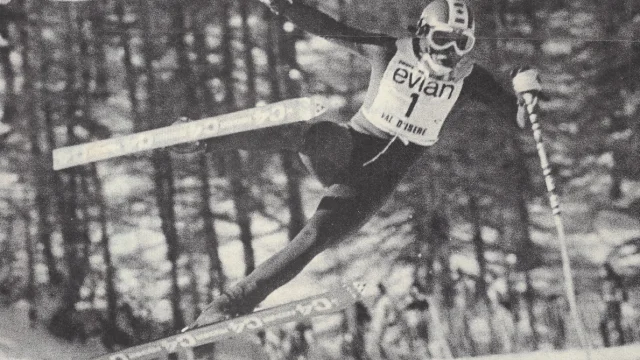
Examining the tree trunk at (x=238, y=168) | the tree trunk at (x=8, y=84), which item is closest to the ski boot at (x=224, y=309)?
the tree trunk at (x=238, y=168)

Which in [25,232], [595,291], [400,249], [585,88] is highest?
[585,88]

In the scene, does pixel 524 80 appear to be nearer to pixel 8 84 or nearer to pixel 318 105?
pixel 318 105

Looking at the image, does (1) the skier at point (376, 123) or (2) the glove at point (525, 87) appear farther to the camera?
(2) the glove at point (525, 87)

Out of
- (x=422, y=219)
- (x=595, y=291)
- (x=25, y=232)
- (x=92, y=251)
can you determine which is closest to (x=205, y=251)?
(x=92, y=251)

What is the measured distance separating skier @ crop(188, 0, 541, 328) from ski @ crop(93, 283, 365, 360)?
0.49 ft

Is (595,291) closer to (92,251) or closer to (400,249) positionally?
(400,249)

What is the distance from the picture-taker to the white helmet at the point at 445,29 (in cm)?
288

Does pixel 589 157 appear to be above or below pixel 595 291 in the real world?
above

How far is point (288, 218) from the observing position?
9.16 ft

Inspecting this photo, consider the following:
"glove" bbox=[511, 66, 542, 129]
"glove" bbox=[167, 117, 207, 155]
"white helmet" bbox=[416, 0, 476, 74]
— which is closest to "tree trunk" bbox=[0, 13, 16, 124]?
"glove" bbox=[167, 117, 207, 155]

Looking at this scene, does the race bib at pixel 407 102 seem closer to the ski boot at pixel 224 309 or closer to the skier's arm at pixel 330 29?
the skier's arm at pixel 330 29

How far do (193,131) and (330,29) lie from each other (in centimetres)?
65

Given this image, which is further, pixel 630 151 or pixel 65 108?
pixel 630 151

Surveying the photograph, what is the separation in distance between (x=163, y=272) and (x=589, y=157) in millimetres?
1708
